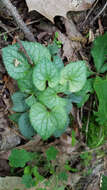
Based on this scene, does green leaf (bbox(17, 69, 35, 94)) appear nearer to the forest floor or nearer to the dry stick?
the forest floor

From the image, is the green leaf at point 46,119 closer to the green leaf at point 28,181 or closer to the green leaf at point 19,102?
the green leaf at point 19,102

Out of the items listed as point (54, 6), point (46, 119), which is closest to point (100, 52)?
point (54, 6)

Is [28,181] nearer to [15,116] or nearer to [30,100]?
[15,116]

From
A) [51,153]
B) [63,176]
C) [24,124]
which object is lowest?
[63,176]

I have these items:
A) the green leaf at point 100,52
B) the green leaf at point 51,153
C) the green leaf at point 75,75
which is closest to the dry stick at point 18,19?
the green leaf at point 75,75

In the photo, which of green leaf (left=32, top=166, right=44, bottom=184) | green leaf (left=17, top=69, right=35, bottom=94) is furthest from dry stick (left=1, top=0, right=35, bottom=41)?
green leaf (left=32, top=166, right=44, bottom=184)
